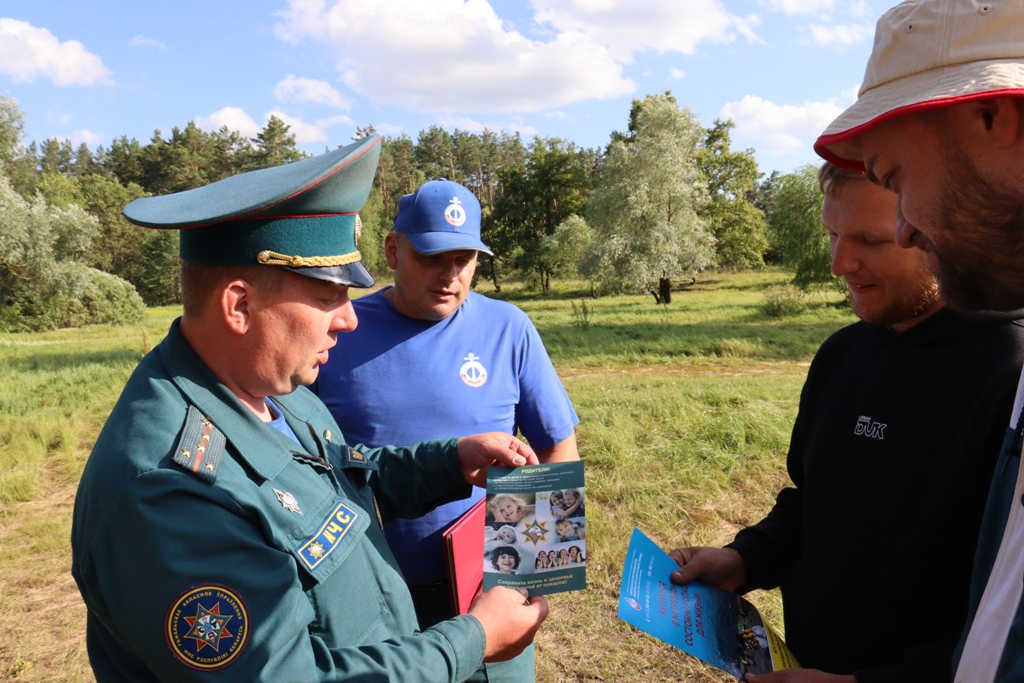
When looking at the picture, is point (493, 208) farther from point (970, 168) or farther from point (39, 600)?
point (970, 168)

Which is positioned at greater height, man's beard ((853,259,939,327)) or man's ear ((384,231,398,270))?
man's ear ((384,231,398,270))

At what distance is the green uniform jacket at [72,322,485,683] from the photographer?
4.36ft

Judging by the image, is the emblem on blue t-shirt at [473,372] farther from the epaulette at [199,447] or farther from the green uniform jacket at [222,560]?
the epaulette at [199,447]

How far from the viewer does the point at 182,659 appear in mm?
1324

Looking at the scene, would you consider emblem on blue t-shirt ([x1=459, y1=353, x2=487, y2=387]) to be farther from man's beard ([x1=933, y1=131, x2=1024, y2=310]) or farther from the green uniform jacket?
man's beard ([x1=933, y1=131, x2=1024, y2=310])

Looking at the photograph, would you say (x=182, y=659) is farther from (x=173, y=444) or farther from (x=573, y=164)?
(x=573, y=164)

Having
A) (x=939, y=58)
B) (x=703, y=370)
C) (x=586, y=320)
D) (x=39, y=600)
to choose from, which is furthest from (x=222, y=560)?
(x=586, y=320)

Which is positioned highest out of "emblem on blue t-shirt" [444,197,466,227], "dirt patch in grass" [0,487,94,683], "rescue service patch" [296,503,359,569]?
"emblem on blue t-shirt" [444,197,466,227]

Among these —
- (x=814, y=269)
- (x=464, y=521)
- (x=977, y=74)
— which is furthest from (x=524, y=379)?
(x=814, y=269)

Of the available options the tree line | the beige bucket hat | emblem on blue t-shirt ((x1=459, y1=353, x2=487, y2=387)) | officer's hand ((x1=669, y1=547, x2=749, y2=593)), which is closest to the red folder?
emblem on blue t-shirt ((x1=459, y1=353, x2=487, y2=387))

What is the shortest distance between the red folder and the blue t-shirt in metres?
0.28

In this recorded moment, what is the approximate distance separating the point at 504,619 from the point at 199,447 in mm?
926

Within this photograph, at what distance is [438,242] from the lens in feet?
9.77

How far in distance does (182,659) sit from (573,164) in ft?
165
